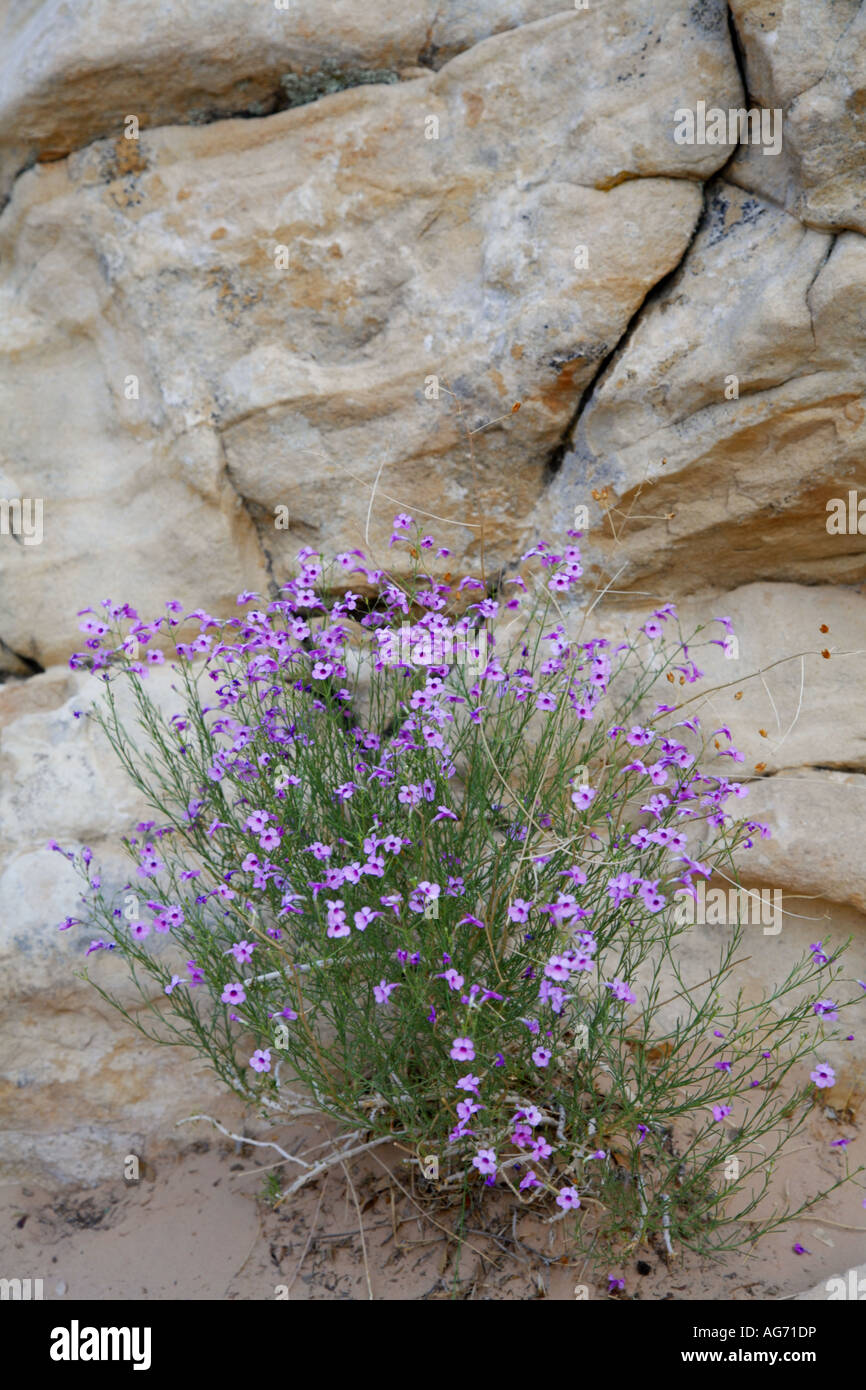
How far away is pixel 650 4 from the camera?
386 centimetres

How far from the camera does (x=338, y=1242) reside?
3.28m

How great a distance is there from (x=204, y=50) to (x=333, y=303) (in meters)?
1.11

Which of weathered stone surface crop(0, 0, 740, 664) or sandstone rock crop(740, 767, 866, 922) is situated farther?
weathered stone surface crop(0, 0, 740, 664)

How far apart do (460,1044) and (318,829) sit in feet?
3.22

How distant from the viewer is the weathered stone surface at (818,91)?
3.37 m

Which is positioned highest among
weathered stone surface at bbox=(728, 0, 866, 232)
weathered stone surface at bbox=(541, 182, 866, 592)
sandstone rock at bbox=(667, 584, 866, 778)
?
weathered stone surface at bbox=(728, 0, 866, 232)

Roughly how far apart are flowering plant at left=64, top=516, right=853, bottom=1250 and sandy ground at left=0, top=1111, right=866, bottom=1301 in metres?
0.10

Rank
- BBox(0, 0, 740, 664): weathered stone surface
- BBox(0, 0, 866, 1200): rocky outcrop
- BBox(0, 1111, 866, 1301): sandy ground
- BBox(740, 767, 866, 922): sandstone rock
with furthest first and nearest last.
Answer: BBox(0, 0, 740, 664): weathered stone surface < BBox(0, 0, 866, 1200): rocky outcrop < BBox(740, 767, 866, 922): sandstone rock < BBox(0, 1111, 866, 1301): sandy ground

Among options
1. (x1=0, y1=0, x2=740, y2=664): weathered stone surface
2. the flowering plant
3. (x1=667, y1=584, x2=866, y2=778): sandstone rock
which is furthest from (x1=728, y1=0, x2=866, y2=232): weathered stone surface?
the flowering plant

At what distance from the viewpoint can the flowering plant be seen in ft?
9.37

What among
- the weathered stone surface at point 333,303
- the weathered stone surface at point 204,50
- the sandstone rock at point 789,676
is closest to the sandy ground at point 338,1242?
the sandstone rock at point 789,676

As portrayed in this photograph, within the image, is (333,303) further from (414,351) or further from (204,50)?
(204,50)

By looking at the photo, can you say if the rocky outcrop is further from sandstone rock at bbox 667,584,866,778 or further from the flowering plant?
the flowering plant

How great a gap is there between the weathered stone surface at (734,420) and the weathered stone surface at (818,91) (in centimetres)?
12
